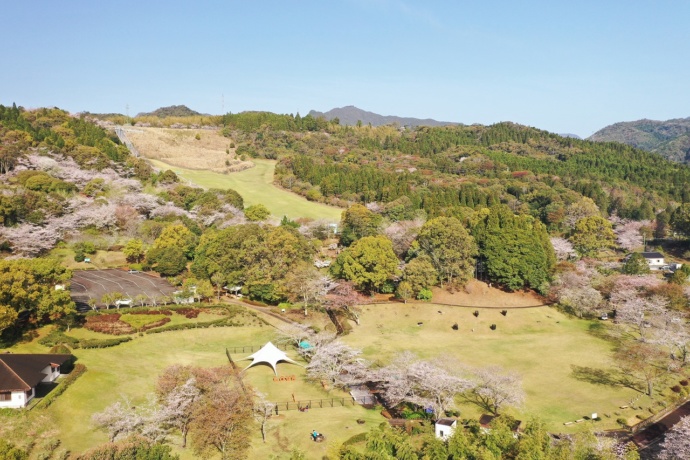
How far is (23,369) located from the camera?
103 ft

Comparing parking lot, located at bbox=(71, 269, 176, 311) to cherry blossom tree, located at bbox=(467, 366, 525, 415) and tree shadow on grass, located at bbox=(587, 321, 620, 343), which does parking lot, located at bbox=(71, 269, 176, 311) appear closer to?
cherry blossom tree, located at bbox=(467, 366, 525, 415)

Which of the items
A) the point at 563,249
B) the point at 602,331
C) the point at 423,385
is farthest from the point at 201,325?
the point at 563,249

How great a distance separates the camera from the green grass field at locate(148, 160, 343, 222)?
9556 centimetres

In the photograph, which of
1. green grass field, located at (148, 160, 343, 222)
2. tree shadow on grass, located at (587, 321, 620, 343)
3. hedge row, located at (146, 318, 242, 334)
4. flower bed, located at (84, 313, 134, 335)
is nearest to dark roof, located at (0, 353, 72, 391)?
flower bed, located at (84, 313, 134, 335)

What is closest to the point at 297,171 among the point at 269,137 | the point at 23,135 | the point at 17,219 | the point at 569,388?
the point at 269,137

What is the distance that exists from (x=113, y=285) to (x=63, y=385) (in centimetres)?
2429

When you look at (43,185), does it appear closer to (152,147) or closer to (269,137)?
(152,147)

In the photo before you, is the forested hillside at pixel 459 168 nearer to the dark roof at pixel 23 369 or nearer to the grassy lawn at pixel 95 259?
the grassy lawn at pixel 95 259

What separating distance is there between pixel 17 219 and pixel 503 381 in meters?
62.2

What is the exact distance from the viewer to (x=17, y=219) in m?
63.7

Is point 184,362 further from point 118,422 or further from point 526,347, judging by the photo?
point 526,347

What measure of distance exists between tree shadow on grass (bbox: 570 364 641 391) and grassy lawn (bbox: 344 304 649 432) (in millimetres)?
102

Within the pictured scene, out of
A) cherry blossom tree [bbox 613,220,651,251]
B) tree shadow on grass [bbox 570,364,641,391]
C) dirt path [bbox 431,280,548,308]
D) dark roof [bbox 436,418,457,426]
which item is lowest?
tree shadow on grass [bbox 570,364,641,391]

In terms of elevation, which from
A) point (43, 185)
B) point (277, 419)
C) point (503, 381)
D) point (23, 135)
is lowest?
point (277, 419)
